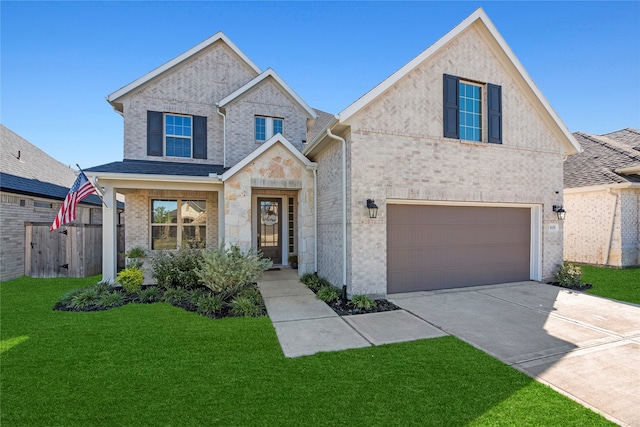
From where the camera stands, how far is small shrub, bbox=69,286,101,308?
6.43 meters

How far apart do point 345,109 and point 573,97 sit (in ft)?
38.8

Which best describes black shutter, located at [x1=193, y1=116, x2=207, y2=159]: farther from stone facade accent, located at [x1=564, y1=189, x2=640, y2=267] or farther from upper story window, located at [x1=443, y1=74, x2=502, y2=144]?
stone facade accent, located at [x1=564, y1=189, x2=640, y2=267]

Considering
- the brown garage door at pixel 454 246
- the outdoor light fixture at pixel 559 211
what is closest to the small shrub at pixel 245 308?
the brown garage door at pixel 454 246

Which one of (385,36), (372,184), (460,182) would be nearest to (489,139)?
(460,182)

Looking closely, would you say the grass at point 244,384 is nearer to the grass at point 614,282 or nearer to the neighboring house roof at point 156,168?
the neighboring house roof at point 156,168

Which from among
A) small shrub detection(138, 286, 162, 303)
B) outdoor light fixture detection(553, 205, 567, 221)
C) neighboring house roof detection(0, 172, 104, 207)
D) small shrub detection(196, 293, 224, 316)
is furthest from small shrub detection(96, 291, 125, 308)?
outdoor light fixture detection(553, 205, 567, 221)

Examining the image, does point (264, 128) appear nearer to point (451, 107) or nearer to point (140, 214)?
point (140, 214)

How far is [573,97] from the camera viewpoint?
12.3 metres

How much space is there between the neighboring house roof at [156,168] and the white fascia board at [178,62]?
91.5 inches

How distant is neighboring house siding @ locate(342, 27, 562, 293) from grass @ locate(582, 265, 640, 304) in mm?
1262

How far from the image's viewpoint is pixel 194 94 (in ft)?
35.9

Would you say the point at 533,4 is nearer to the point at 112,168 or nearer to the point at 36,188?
the point at 112,168

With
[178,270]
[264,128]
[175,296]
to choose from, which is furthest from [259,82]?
[175,296]

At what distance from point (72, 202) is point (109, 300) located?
2663 mm
